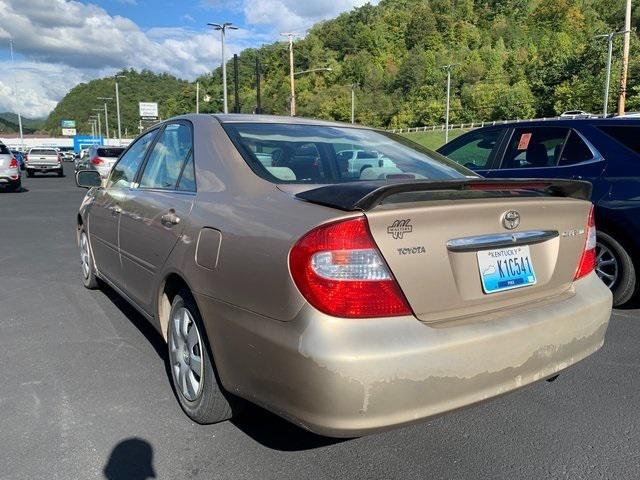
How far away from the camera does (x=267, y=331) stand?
208 centimetres

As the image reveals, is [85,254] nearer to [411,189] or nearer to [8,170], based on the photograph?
[411,189]

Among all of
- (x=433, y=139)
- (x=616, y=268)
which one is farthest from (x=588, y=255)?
(x=433, y=139)

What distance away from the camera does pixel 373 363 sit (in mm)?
1914

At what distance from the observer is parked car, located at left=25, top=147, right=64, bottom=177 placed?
26250 mm

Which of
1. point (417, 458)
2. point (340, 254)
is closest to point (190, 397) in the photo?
point (417, 458)

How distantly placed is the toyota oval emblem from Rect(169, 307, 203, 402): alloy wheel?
1.49m

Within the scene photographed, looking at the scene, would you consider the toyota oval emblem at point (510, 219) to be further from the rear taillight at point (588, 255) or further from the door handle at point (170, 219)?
the door handle at point (170, 219)

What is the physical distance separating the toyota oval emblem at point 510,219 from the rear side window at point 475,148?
343 cm

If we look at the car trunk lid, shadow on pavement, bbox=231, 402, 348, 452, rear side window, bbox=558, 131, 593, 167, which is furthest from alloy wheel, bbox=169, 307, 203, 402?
rear side window, bbox=558, 131, 593, 167

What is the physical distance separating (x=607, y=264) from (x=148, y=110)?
85756 millimetres

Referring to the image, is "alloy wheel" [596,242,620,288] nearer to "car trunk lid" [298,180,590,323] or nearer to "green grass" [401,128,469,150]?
"car trunk lid" [298,180,590,323]

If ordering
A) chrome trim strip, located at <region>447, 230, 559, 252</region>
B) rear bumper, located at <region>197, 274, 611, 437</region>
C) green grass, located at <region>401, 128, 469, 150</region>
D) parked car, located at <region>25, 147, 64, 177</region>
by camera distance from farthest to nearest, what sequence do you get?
1. green grass, located at <region>401, 128, 469, 150</region>
2. parked car, located at <region>25, 147, 64, 177</region>
3. chrome trim strip, located at <region>447, 230, 559, 252</region>
4. rear bumper, located at <region>197, 274, 611, 437</region>

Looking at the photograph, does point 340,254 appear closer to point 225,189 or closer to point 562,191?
point 225,189

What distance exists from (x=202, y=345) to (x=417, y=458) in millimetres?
1127
